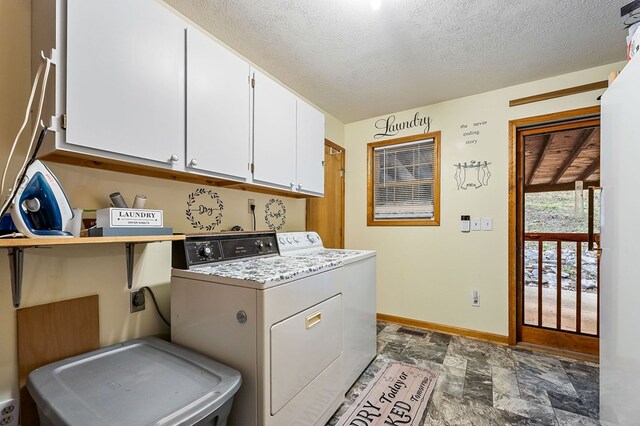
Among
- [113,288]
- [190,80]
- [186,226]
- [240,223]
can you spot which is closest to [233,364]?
[113,288]

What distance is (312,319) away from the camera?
4.68ft

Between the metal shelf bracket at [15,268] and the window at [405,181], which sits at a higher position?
the window at [405,181]

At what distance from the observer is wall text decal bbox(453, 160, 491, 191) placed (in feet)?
9.16

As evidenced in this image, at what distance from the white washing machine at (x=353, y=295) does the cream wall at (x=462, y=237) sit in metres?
1.06

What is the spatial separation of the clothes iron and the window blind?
295cm

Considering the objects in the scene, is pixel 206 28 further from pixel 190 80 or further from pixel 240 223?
pixel 240 223

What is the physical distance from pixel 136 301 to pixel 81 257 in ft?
1.14

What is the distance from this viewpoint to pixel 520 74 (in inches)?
96.3

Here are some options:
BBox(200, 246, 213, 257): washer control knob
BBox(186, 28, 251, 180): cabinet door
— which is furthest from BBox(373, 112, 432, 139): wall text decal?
BBox(200, 246, 213, 257): washer control knob

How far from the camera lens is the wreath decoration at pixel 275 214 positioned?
241 centimetres

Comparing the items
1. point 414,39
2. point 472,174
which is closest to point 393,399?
point 472,174

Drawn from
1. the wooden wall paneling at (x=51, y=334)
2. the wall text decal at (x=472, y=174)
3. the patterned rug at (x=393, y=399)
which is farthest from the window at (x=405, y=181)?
the wooden wall paneling at (x=51, y=334)

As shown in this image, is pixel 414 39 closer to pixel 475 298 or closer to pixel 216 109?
pixel 216 109

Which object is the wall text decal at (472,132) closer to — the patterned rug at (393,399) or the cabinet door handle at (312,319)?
the patterned rug at (393,399)
